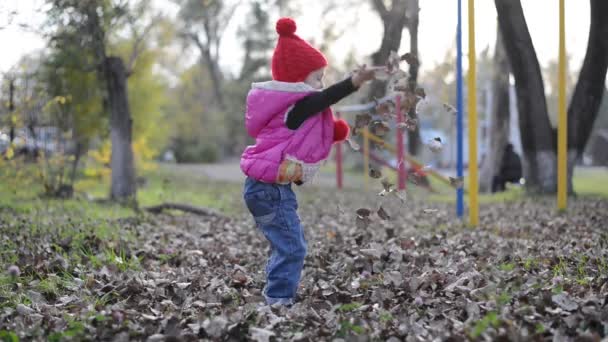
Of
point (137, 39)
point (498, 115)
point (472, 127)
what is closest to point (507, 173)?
point (498, 115)

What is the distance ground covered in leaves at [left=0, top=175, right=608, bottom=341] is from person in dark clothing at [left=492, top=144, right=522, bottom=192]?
24.9ft

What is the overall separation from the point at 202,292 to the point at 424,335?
1.56 metres

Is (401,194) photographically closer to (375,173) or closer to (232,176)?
(375,173)

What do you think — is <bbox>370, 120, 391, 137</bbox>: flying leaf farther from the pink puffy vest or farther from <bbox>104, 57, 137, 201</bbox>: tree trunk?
<bbox>104, 57, 137, 201</bbox>: tree trunk

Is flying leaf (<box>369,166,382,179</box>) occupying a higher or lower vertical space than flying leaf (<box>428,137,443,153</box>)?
lower

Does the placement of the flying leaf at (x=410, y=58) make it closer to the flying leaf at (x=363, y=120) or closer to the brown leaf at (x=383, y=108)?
the brown leaf at (x=383, y=108)

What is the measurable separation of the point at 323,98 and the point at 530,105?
786 cm

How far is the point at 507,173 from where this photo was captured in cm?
1523

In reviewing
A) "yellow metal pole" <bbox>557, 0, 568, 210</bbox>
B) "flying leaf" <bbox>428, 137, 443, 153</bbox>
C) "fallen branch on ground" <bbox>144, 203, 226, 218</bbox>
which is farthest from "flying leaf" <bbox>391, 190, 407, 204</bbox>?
"fallen branch on ground" <bbox>144, 203, 226, 218</bbox>

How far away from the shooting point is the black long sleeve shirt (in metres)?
3.58

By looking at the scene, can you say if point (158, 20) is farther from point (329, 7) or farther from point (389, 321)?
point (389, 321)

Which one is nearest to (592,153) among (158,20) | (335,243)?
(158,20)

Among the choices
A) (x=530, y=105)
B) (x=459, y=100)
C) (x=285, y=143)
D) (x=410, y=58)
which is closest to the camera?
(x=285, y=143)

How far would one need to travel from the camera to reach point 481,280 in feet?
13.5
